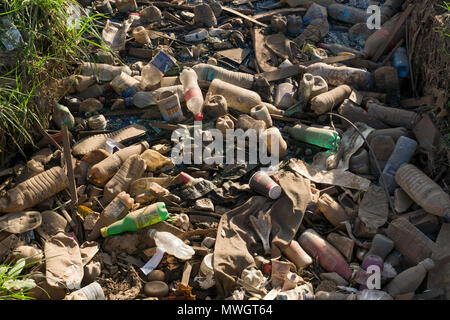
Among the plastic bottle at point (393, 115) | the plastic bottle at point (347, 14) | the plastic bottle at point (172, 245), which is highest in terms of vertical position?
the plastic bottle at point (347, 14)

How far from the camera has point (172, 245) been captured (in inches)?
160

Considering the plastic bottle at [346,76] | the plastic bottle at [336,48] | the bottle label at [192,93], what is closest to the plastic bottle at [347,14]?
the plastic bottle at [336,48]

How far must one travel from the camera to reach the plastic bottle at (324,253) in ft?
13.2

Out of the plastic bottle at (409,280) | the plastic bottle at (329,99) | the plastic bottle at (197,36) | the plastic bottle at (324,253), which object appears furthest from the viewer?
the plastic bottle at (197,36)

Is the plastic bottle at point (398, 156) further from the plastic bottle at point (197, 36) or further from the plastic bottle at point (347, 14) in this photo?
the plastic bottle at point (197, 36)

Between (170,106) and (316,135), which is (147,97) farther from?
(316,135)

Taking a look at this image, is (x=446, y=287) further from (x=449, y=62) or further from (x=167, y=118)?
(x=167, y=118)

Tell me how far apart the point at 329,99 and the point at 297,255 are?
80.3 inches

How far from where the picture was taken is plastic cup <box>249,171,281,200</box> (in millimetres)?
4434

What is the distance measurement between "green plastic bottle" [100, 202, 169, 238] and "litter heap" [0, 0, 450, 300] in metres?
0.01

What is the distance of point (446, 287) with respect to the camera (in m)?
3.73

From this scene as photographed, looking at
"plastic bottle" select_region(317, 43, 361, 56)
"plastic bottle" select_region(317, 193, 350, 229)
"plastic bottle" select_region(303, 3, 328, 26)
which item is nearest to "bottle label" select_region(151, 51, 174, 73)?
"plastic bottle" select_region(317, 43, 361, 56)

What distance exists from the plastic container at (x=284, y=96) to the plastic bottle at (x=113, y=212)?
Result: 220cm

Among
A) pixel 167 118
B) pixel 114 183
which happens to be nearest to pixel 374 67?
pixel 167 118
